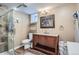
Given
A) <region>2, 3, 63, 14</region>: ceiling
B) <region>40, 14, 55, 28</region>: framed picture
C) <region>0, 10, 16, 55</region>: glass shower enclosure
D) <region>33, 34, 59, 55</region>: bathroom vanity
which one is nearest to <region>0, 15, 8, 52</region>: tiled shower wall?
<region>0, 10, 16, 55</region>: glass shower enclosure

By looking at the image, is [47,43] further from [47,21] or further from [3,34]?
[3,34]

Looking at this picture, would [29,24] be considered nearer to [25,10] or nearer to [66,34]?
[25,10]

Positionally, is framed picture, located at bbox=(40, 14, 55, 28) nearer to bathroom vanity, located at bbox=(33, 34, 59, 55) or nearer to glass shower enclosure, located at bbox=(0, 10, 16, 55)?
bathroom vanity, located at bbox=(33, 34, 59, 55)

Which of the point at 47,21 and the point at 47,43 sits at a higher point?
the point at 47,21

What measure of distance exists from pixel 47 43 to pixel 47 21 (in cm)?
32

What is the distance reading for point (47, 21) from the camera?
5.25 ft

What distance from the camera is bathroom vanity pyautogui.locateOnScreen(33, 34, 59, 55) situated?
1550 mm

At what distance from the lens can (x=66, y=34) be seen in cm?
153

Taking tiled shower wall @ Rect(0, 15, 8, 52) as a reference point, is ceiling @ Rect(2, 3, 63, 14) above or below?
above

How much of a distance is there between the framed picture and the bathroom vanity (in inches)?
5.8

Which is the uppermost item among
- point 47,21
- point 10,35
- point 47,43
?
point 47,21

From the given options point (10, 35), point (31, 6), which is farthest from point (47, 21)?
point (10, 35)

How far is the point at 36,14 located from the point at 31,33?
0.29m
